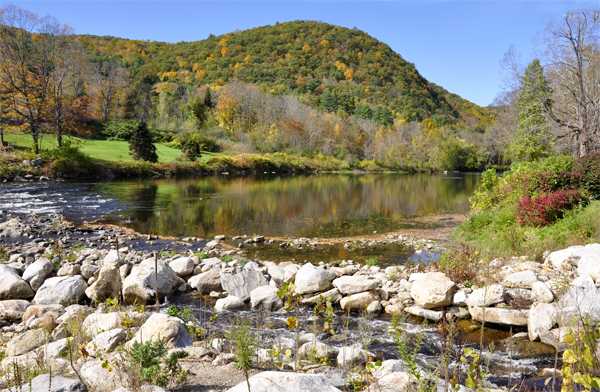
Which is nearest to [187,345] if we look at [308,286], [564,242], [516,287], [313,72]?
[308,286]

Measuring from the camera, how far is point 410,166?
7275 cm

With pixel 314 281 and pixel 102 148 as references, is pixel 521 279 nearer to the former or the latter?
pixel 314 281

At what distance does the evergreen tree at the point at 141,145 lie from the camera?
36.7m

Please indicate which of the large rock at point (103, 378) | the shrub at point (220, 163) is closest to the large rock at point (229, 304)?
the large rock at point (103, 378)

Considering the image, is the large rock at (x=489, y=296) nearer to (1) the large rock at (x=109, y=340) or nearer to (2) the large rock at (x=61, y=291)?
(1) the large rock at (x=109, y=340)

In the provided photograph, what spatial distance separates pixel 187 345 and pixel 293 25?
17305 cm

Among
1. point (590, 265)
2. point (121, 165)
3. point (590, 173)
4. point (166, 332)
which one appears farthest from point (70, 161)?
point (590, 265)

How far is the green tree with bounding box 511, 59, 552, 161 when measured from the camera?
1865 cm

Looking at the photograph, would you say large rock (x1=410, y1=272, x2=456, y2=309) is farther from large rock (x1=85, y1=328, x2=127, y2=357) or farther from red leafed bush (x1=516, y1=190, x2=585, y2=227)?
red leafed bush (x1=516, y1=190, x2=585, y2=227)

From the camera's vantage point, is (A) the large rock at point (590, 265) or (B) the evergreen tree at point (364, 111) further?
(B) the evergreen tree at point (364, 111)

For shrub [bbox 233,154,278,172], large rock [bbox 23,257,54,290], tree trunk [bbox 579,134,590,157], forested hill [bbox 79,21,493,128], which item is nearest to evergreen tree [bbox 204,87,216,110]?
forested hill [bbox 79,21,493,128]

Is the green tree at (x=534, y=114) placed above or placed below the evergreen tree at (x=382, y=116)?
below

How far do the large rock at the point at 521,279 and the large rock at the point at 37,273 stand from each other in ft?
30.8

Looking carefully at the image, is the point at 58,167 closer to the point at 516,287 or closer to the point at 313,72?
the point at 516,287
